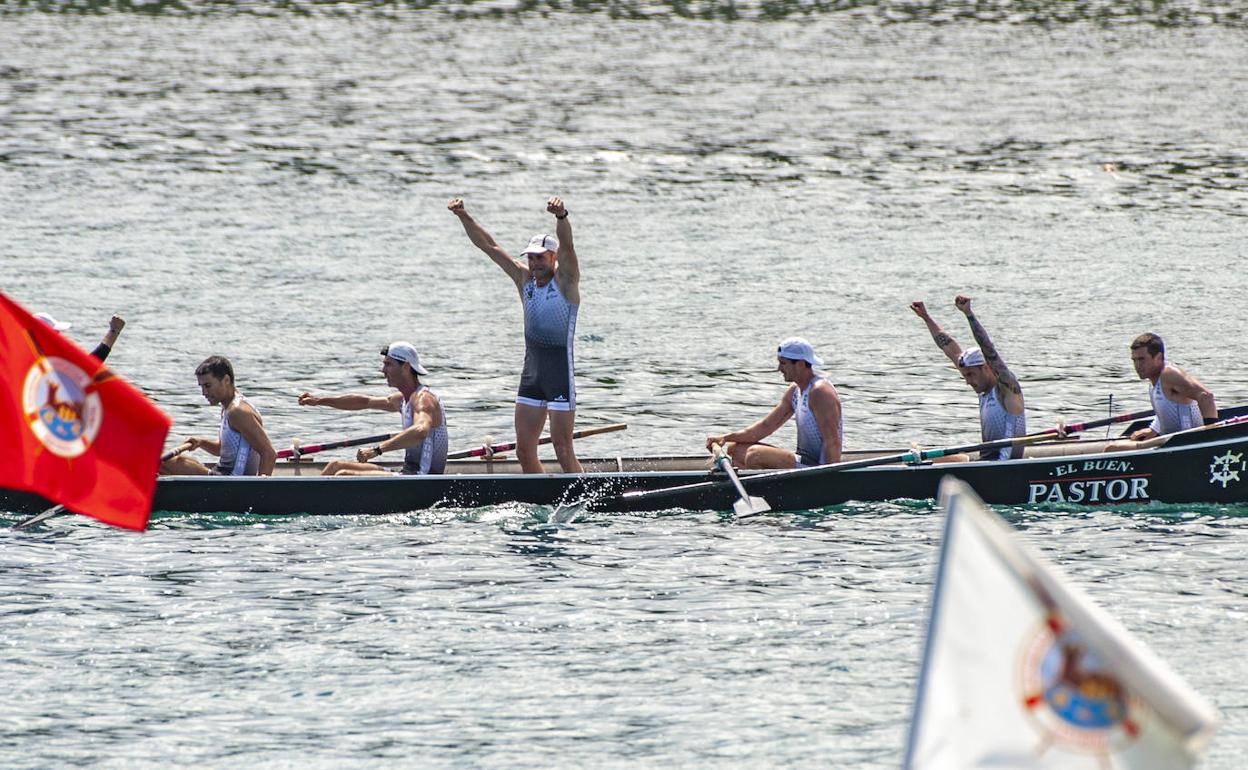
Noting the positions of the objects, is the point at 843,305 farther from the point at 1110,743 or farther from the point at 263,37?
the point at 263,37

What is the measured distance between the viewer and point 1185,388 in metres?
18.1

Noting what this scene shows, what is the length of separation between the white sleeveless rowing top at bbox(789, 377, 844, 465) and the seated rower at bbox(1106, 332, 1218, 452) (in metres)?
2.94

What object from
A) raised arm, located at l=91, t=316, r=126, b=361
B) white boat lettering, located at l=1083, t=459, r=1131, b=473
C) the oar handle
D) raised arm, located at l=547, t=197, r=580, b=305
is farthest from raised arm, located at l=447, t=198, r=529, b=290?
white boat lettering, located at l=1083, t=459, r=1131, b=473

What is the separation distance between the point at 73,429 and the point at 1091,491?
406 inches

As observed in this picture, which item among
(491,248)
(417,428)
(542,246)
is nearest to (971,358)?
(542,246)

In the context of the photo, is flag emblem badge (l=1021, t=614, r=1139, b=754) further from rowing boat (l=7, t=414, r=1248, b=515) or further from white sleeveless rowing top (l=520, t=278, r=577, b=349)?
rowing boat (l=7, t=414, r=1248, b=515)

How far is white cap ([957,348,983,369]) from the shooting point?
1777 centimetres

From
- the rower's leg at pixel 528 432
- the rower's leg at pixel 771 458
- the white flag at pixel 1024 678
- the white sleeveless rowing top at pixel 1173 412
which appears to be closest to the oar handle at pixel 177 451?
the rower's leg at pixel 528 432

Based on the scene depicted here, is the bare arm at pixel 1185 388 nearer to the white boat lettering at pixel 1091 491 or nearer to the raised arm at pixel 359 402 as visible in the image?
the white boat lettering at pixel 1091 491

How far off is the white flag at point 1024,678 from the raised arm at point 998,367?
973 centimetres

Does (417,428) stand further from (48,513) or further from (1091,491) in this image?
(1091,491)

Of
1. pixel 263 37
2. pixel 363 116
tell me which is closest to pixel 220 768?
pixel 363 116

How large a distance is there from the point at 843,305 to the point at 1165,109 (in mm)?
17593

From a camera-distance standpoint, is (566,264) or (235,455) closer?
(566,264)
